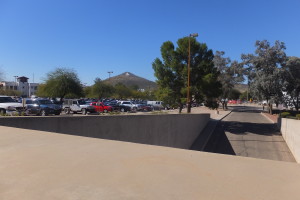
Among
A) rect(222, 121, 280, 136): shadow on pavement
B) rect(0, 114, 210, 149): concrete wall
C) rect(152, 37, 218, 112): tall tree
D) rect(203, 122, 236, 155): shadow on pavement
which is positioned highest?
rect(152, 37, 218, 112): tall tree

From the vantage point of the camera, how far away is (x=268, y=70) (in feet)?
139

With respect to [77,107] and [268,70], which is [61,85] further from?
[268,70]

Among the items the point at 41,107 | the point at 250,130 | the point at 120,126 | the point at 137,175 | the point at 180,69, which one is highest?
the point at 180,69

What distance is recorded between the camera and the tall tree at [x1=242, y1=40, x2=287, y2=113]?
41.1m

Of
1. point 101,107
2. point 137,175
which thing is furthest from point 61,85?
point 137,175

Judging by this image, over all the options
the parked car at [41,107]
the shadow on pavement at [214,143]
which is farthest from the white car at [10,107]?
the shadow on pavement at [214,143]

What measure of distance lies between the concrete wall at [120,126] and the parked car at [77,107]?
13.9m

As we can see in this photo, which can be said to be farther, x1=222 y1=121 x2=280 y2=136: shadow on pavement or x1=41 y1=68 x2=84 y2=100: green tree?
x1=41 y1=68 x2=84 y2=100: green tree

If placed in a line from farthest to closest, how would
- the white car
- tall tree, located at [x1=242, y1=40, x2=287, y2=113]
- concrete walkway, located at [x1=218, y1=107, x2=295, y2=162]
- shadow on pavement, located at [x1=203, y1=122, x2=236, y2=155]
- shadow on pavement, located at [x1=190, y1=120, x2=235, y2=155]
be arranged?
tall tree, located at [x1=242, y1=40, x2=287, y2=113]
shadow on pavement, located at [x1=190, y1=120, x2=235, y2=155]
the white car
shadow on pavement, located at [x1=203, y1=122, x2=236, y2=155]
concrete walkway, located at [x1=218, y1=107, x2=295, y2=162]

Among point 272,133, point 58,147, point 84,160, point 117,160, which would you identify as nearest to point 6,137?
point 58,147

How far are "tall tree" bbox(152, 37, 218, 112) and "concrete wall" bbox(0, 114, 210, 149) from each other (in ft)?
44.2

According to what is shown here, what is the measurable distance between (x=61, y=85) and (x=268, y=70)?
3397 centimetres

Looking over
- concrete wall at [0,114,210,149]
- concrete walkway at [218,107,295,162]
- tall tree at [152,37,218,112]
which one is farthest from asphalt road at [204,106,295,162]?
tall tree at [152,37,218,112]

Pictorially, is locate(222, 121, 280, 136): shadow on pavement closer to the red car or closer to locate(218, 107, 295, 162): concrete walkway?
locate(218, 107, 295, 162): concrete walkway
